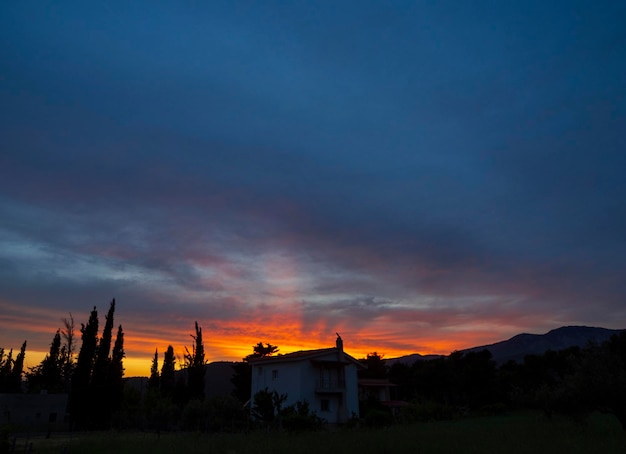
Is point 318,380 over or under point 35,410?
over

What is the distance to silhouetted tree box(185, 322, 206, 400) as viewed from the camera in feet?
179

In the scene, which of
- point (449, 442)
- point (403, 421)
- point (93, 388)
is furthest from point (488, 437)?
point (93, 388)

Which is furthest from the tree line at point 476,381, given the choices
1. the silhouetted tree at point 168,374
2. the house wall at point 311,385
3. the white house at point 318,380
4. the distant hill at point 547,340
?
the distant hill at point 547,340

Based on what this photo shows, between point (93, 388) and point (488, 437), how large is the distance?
36800 millimetres

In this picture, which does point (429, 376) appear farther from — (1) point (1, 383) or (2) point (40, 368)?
(1) point (1, 383)

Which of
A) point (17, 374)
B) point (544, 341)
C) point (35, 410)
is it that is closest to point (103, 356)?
point (35, 410)

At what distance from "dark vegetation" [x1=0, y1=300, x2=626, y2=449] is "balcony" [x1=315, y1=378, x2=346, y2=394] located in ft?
10.8

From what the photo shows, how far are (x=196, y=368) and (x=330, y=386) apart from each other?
21.4 m

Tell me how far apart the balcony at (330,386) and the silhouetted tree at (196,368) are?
18.7 metres

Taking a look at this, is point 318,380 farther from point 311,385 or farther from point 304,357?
point 304,357

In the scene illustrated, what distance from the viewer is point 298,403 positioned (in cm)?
3544

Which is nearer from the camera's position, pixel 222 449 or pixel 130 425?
pixel 222 449

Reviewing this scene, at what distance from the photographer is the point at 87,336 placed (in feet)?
148

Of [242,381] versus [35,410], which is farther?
[242,381]
